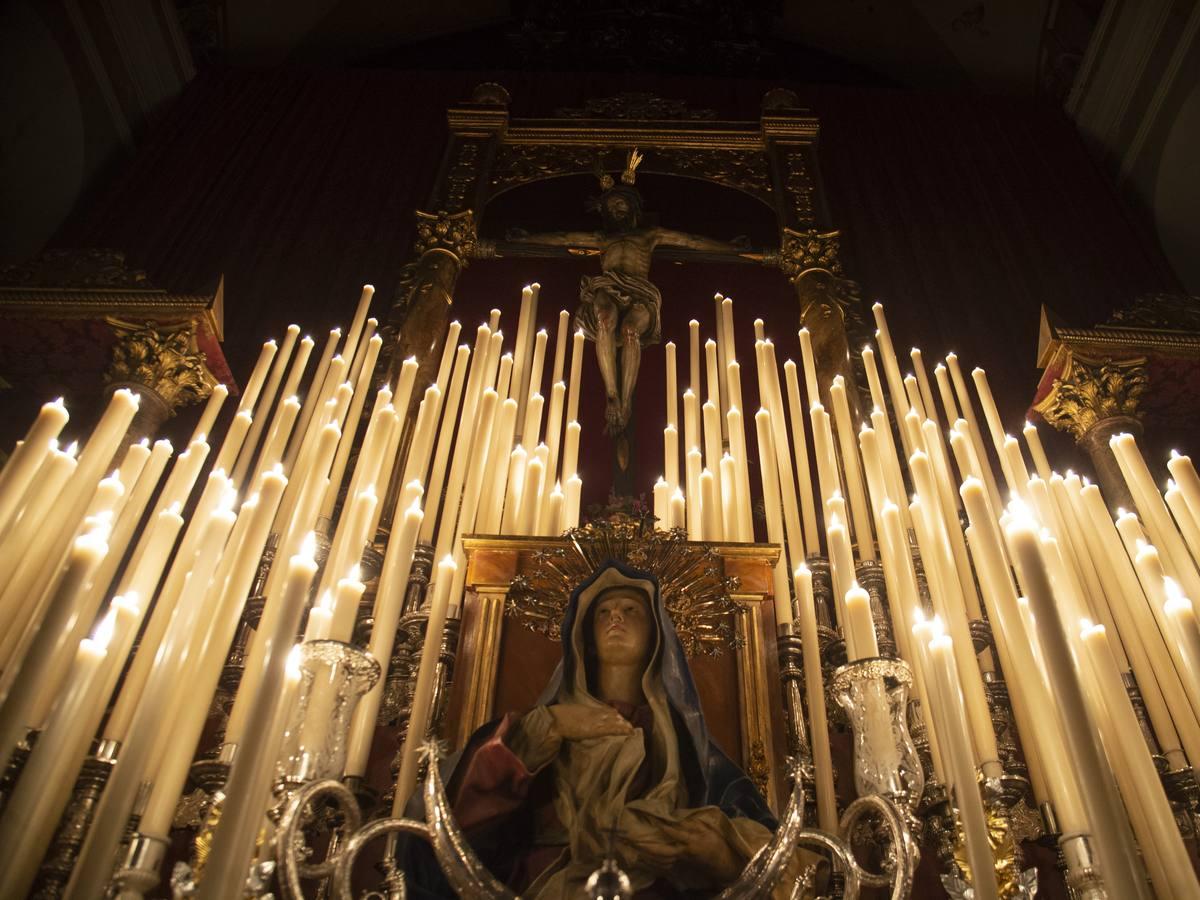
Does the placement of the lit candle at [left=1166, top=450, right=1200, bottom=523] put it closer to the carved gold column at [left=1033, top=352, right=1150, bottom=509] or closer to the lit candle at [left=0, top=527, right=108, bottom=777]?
the carved gold column at [left=1033, top=352, right=1150, bottom=509]

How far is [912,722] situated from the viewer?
1.91m

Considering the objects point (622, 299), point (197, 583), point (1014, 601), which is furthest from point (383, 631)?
point (622, 299)

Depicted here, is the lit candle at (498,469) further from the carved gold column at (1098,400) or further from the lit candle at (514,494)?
the carved gold column at (1098,400)

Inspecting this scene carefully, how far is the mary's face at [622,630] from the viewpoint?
5.60ft

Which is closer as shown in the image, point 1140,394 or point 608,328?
point 1140,394

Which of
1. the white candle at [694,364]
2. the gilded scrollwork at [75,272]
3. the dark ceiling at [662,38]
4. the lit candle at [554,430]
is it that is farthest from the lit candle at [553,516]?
the dark ceiling at [662,38]

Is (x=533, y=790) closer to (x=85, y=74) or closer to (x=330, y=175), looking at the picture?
(x=330, y=175)

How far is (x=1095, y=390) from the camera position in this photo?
10.2ft

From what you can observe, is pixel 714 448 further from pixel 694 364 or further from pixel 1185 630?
pixel 1185 630

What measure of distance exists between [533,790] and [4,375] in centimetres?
282

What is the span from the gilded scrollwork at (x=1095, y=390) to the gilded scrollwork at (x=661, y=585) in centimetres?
177

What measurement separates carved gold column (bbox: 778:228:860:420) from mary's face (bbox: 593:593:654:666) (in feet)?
5.43

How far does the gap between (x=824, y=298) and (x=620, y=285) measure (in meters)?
0.86

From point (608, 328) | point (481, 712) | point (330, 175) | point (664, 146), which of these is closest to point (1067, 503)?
point (481, 712)
